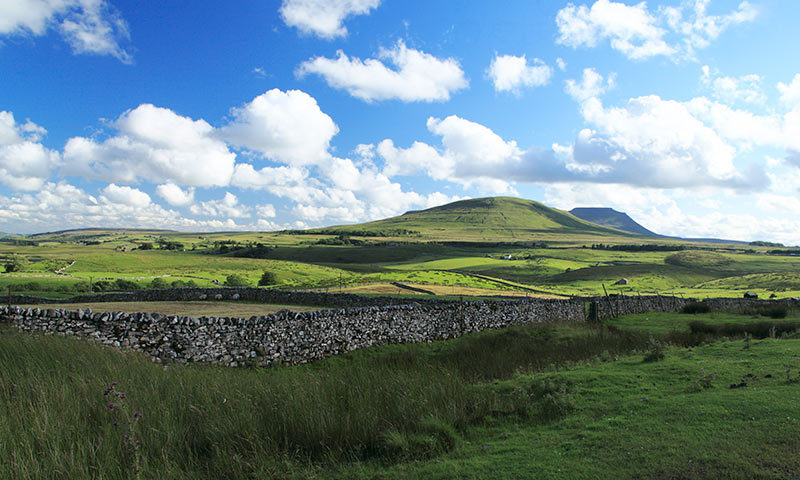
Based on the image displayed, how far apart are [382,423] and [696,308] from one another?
30.7 metres

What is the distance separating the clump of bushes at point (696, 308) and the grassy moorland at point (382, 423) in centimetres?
2257

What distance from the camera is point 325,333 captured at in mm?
16547

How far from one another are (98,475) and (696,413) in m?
8.28

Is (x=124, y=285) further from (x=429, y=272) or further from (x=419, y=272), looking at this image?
(x=429, y=272)

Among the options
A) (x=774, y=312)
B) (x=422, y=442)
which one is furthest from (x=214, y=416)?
(x=774, y=312)

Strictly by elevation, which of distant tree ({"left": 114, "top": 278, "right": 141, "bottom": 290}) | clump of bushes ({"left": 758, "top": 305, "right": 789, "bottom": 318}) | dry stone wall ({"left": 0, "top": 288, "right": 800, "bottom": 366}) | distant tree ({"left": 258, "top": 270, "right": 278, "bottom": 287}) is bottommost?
distant tree ({"left": 258, "top": 270, "right": 278, "bottom": 287})

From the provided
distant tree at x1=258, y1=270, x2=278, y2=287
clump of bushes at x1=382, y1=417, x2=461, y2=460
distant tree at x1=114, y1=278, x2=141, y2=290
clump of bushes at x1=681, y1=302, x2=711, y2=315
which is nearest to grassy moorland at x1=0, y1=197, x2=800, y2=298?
distant tree at x1=114, y1=278, x2=141, y2=290

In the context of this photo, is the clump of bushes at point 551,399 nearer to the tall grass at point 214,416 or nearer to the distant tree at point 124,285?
the tall grass at point 214,416

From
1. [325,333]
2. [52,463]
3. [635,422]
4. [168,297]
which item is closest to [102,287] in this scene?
[168,297]

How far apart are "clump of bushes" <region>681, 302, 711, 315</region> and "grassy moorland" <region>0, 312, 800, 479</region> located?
2257 cm

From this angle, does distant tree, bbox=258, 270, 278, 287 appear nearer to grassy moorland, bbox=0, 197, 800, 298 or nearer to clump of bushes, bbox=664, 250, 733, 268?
grassy moorland, bbox=0, 197, 800, 298

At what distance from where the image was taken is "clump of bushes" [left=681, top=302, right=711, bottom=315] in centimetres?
2959

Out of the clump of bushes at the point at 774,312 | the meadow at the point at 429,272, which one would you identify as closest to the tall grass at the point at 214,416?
the clump of bushes at the point at 774,312

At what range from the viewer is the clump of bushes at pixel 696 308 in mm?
29594
